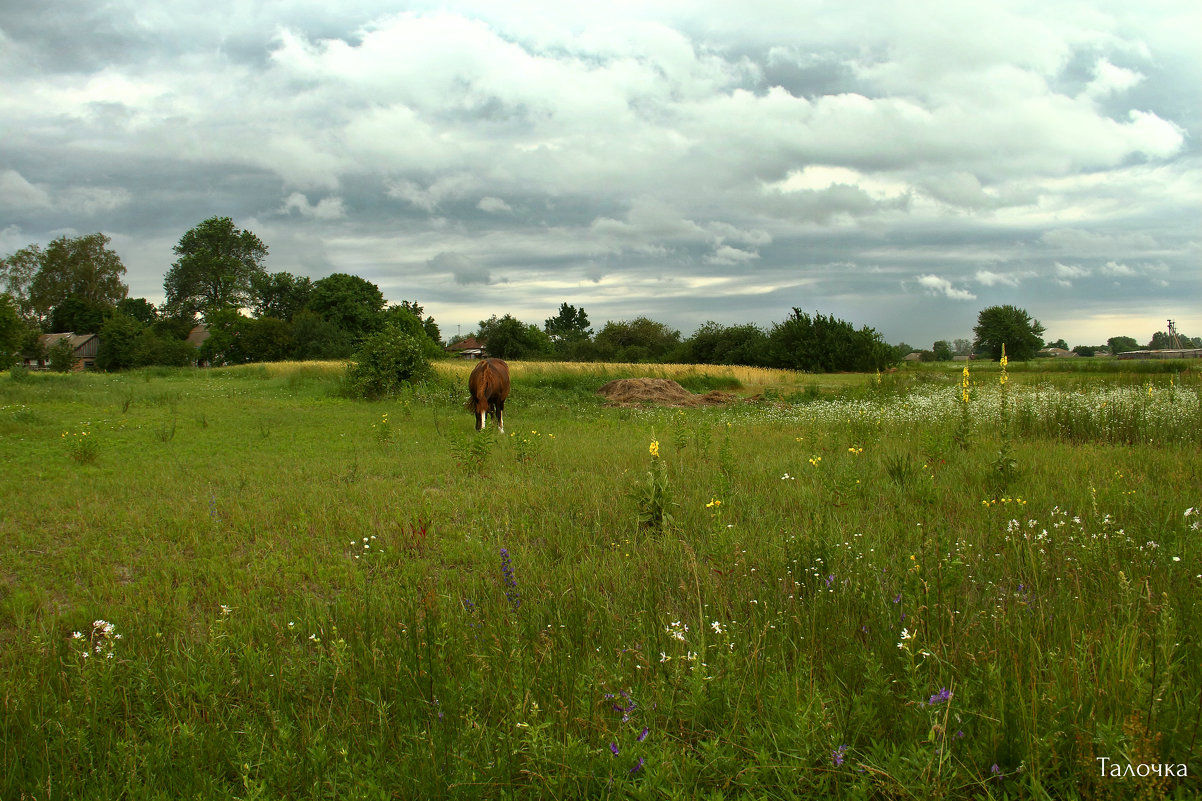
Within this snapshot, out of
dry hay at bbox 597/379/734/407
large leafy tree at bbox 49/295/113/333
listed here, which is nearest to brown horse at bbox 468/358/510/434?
dry hay at bbox 597/379/734/407

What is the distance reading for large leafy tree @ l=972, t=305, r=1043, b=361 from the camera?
64.9 meters

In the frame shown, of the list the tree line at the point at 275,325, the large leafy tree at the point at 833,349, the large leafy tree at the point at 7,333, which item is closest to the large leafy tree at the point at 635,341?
the tree line at the point at 275,325

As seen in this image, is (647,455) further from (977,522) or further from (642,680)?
(642,680)

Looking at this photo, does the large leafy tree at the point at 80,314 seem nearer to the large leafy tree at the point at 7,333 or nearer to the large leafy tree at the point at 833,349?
the large leafy tree at the point at 7,333

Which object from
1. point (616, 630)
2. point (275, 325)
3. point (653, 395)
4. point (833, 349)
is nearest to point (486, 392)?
point (653, 395)

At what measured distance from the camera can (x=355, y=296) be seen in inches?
2837

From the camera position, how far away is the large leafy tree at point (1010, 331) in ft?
213

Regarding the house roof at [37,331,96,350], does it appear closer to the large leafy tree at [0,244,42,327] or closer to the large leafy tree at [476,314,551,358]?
the large leafy tree at [0,244,42,327]

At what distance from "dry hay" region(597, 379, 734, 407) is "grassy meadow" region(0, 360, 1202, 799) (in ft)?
44.1

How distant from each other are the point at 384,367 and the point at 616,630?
829 inches

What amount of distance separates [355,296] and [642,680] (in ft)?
250

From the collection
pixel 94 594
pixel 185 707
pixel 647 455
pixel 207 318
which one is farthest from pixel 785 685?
pixel 207 318

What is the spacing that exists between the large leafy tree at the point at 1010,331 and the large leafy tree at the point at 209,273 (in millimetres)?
87238

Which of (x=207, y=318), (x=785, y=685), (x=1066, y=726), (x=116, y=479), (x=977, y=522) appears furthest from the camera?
(x=207, y=318)
